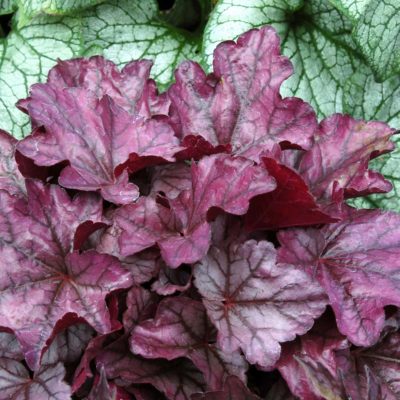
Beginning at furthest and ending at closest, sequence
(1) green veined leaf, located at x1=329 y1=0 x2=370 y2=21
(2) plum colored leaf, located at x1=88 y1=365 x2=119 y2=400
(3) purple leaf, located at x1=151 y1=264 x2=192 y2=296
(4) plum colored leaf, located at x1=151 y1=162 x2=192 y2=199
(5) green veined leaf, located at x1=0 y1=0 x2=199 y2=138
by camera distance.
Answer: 1. (5) green veined leaf, located at x1=0 y1=0 x2=199 y2=138
2. (1) green veined leaf, located at x1=329 y1=0 x2=370 y2=21
3. (4) plum colored leaf, located at x1=151 y1=162 x2=192 y2=199
4. (3) purple leaf, located at x1=151 y1=264 x2=192 y2=296
5. (2) plum colored leaf, located at x1=88 y1=365 x2=119 y2=400

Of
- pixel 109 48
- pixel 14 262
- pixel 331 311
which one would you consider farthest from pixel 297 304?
pixel 109 48

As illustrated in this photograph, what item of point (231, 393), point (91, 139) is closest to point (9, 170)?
point (91, 139)

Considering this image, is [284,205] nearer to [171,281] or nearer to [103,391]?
[171,281]

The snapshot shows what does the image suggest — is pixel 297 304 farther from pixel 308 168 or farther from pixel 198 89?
pixel 198 89

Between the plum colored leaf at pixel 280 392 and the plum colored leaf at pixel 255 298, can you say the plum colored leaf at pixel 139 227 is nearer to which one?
the plum colored leaf at pixel 255 298

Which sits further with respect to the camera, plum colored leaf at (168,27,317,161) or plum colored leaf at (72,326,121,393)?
plum colored leaf at (168,27,317,161)

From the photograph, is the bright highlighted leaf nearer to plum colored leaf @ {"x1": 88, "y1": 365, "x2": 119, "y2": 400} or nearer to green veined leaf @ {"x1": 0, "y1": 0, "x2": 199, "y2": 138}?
green veined leaf @ {"x1": 0, "y1": 0, "x2": 199, "y2": 138}

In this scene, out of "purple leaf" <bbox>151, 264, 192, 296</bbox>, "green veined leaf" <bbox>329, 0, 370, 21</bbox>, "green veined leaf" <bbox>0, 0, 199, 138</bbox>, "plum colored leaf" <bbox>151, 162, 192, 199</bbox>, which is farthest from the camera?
"green veined leaf" <bbox>0, 0, 199, 138</bbox>

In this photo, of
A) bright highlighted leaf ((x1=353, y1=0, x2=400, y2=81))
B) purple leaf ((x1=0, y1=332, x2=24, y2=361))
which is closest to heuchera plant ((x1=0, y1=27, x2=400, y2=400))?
purple leaf ((x1=0, y1=332, x2=24, y2=361))
